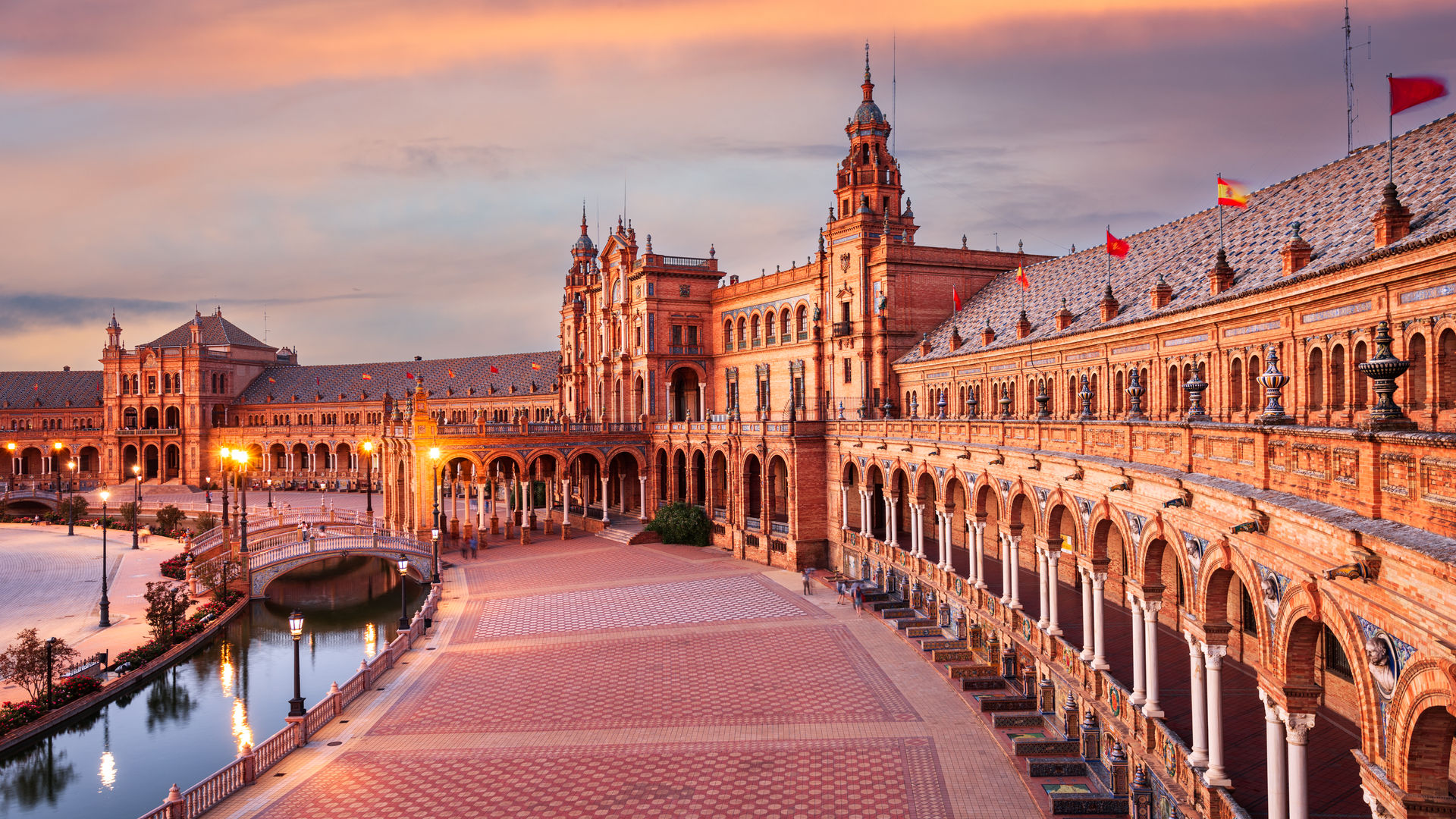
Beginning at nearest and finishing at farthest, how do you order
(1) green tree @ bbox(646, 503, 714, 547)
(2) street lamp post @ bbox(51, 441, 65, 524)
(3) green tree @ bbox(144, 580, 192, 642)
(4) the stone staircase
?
1. (4) the stone staircase
2. (3) green tree @ bbox(144, 580, 192, 642)
3. (1) green tree @ bbox(646, 503, 714, 547)
4. (2) street lamp post @ bbox(51, 441, 65, 524)

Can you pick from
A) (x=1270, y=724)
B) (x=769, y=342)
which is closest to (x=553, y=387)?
(x=769, y=342)

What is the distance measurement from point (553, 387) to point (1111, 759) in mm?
79394

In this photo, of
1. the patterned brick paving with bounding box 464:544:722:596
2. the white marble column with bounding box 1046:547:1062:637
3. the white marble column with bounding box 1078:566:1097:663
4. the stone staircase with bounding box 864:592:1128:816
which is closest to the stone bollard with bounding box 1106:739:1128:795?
the stone staircase with bounding box 864:592:1128:816

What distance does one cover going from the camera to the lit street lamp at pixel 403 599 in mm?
38656

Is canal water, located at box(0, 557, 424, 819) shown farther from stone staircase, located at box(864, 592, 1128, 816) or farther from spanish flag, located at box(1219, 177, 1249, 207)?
spanish flag, located at box(1219, 177, 1249, 207)

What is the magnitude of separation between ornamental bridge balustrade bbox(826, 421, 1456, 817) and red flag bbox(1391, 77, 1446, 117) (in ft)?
25.4

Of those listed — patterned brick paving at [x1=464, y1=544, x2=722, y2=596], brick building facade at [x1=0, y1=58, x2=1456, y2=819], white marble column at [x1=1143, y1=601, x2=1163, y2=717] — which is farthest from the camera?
patterned brick paving at [x1=464, y1=544, x2=722, y2=596]

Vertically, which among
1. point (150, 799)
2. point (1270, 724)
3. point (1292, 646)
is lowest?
point (150, 799)

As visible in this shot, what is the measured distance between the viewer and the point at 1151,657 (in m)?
17.9

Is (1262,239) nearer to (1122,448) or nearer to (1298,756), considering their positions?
(1122,448)

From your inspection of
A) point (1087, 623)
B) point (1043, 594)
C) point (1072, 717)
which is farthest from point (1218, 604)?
point (1043, 594)

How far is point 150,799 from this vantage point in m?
24.9

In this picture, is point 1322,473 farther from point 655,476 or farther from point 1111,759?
point 655,476

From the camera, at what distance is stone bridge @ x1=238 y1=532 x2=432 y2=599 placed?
4956cm
